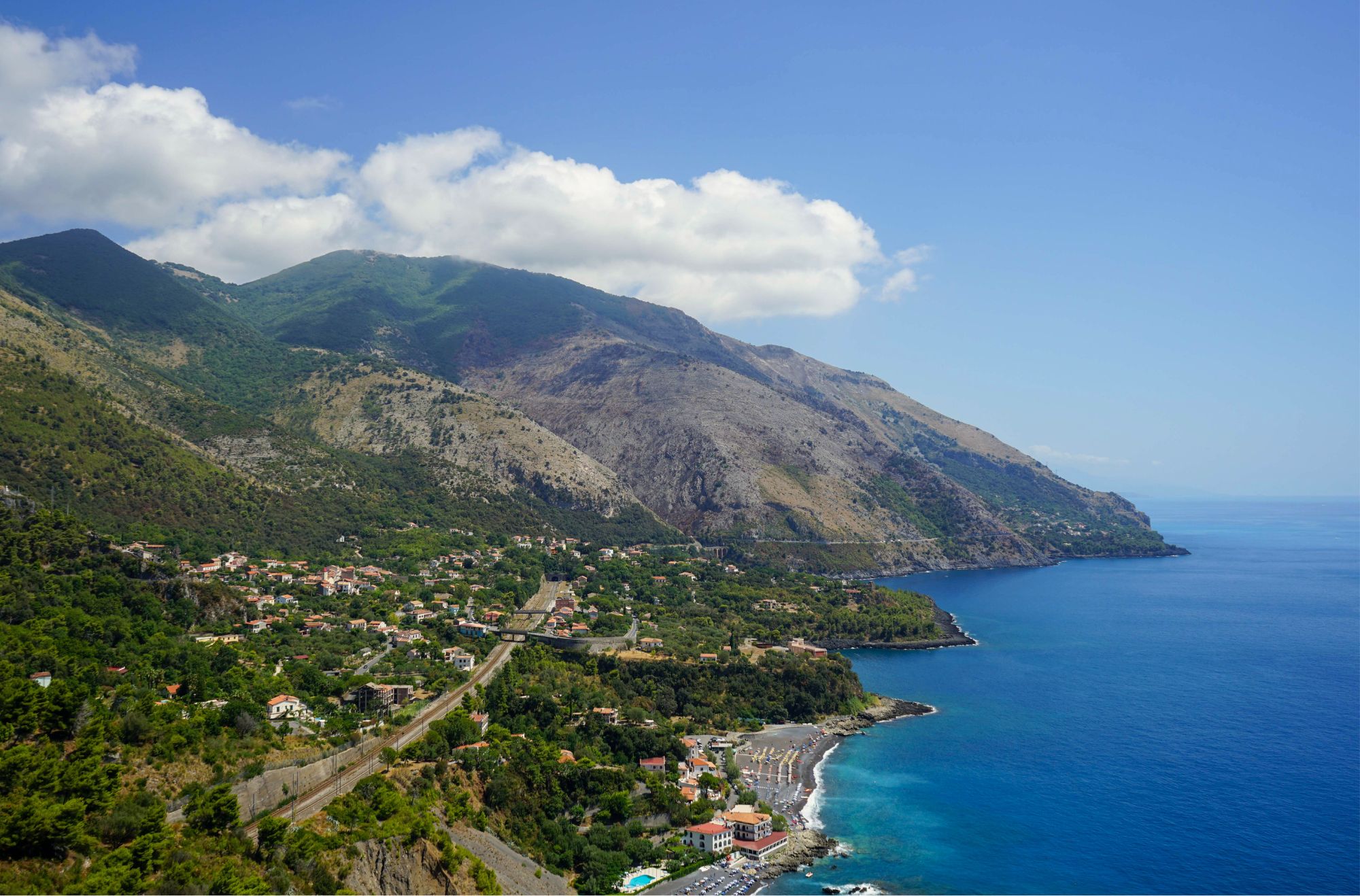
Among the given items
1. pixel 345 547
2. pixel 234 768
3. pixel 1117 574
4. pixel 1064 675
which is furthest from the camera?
pixel 1117 574

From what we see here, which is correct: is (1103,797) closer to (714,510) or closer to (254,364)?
(714,510)

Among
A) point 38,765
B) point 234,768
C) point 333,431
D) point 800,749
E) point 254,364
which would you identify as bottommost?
point 800,749

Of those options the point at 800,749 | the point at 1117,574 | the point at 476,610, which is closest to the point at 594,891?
the point at 800,749

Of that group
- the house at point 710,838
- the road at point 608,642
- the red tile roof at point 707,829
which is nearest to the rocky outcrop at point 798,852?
the house at point 710,838

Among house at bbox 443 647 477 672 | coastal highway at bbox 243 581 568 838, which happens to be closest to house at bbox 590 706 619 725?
coastal highway at bbox 243 581 568 838

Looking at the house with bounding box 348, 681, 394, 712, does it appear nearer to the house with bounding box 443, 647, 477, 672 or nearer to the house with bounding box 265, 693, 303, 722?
the house with bounding box 265, 693, 303, 722

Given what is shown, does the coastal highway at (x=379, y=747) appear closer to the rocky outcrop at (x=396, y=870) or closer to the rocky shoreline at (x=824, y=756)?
the rocky outcrop at (x=396, y=870)
